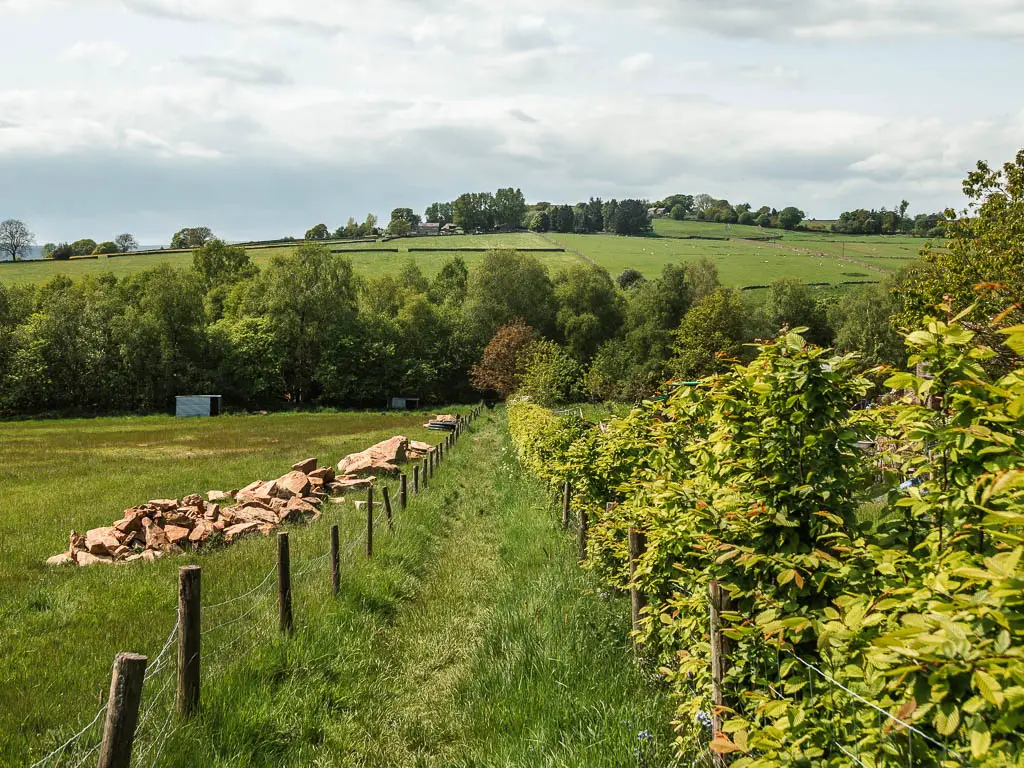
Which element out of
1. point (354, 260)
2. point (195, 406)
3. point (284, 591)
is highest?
point (354, 260)

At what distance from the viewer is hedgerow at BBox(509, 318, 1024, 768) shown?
7.38 ft

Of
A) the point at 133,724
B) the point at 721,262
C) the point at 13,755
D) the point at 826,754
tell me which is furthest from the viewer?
the point at 721,262

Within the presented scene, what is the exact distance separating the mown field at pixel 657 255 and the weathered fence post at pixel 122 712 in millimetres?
100023

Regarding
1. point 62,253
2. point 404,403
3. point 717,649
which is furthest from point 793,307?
point 62,253

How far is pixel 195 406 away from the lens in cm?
6419

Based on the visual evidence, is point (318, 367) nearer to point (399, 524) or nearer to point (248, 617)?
point (399, 524)

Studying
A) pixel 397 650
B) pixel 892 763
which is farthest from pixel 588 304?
pixel 892 763

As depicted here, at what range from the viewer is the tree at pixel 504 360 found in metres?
71.5

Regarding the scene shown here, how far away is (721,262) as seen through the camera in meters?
128

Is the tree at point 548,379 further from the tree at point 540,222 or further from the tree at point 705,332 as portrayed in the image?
the tree at point 540,222

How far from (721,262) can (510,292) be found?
57847 millimetres

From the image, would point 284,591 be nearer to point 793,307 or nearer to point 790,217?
point 793,307

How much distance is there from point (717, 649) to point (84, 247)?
6909 inches

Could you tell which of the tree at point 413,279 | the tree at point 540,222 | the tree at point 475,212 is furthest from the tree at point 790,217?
the tree at point 413,279
